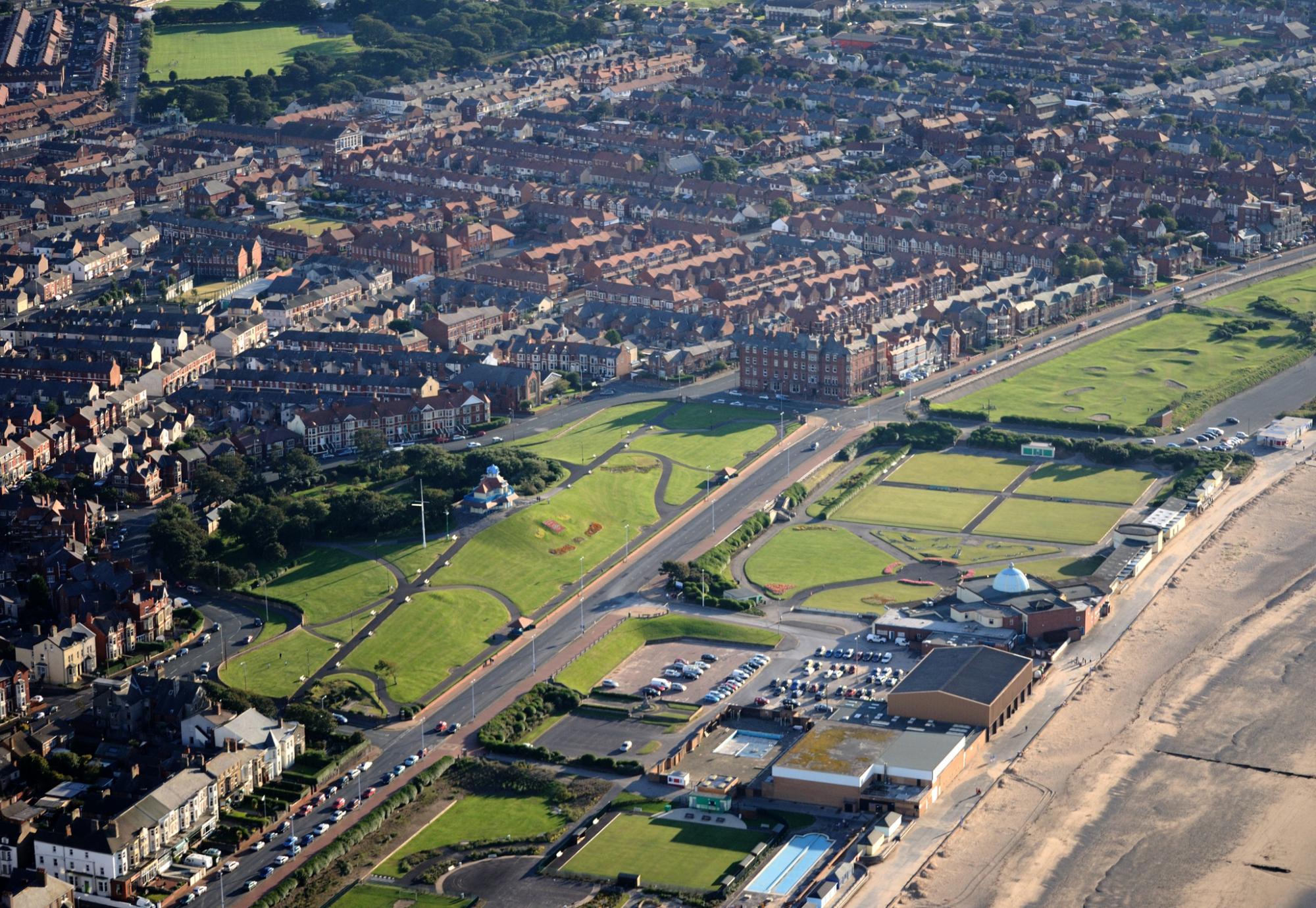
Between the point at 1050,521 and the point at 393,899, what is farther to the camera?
the point at 1050,521

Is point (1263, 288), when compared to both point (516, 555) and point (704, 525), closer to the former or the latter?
point (704, 525)

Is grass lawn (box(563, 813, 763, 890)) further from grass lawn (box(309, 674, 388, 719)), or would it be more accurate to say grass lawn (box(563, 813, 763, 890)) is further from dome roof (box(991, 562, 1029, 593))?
dome roof (box(991, 562, 1029, 593))

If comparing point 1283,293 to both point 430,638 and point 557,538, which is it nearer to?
point 557,538

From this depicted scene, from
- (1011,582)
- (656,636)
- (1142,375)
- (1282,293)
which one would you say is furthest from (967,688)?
(1282,293)

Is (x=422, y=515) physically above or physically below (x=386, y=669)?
above

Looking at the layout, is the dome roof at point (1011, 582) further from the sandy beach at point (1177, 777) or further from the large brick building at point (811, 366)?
the large brick building at point (811, 366)

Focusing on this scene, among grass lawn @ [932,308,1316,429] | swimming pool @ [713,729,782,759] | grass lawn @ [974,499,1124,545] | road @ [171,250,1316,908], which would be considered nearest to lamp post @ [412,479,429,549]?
road @ [171,250,1316,908]
